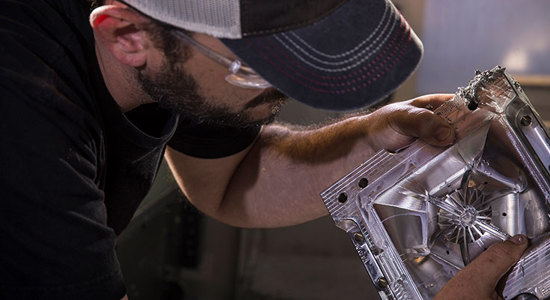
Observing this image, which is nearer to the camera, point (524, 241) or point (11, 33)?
point (11, 33)

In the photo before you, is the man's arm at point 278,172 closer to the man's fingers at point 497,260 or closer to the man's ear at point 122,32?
the man's fingers at point 497,260

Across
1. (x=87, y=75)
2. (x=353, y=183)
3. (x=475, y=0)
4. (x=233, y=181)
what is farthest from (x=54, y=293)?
(x=475, y=0)

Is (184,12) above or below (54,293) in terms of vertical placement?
above

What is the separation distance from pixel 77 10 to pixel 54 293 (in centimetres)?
35

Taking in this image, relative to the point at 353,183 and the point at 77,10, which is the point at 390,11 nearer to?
the point at 353,183

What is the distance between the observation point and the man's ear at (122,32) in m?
0.69

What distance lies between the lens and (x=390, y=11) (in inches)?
28.5

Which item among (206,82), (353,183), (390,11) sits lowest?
(353,183)

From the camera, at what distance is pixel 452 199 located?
2.83 ft

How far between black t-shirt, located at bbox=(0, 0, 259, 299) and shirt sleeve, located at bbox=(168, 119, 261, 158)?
0.25 metres

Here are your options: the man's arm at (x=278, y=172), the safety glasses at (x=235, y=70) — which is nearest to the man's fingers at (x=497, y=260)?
the man's arm at (x=278, y=172)

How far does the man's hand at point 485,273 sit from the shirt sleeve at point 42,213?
42cm

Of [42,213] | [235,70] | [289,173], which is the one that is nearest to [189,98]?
[235,70]

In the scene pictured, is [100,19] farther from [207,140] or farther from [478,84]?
[478,84]
